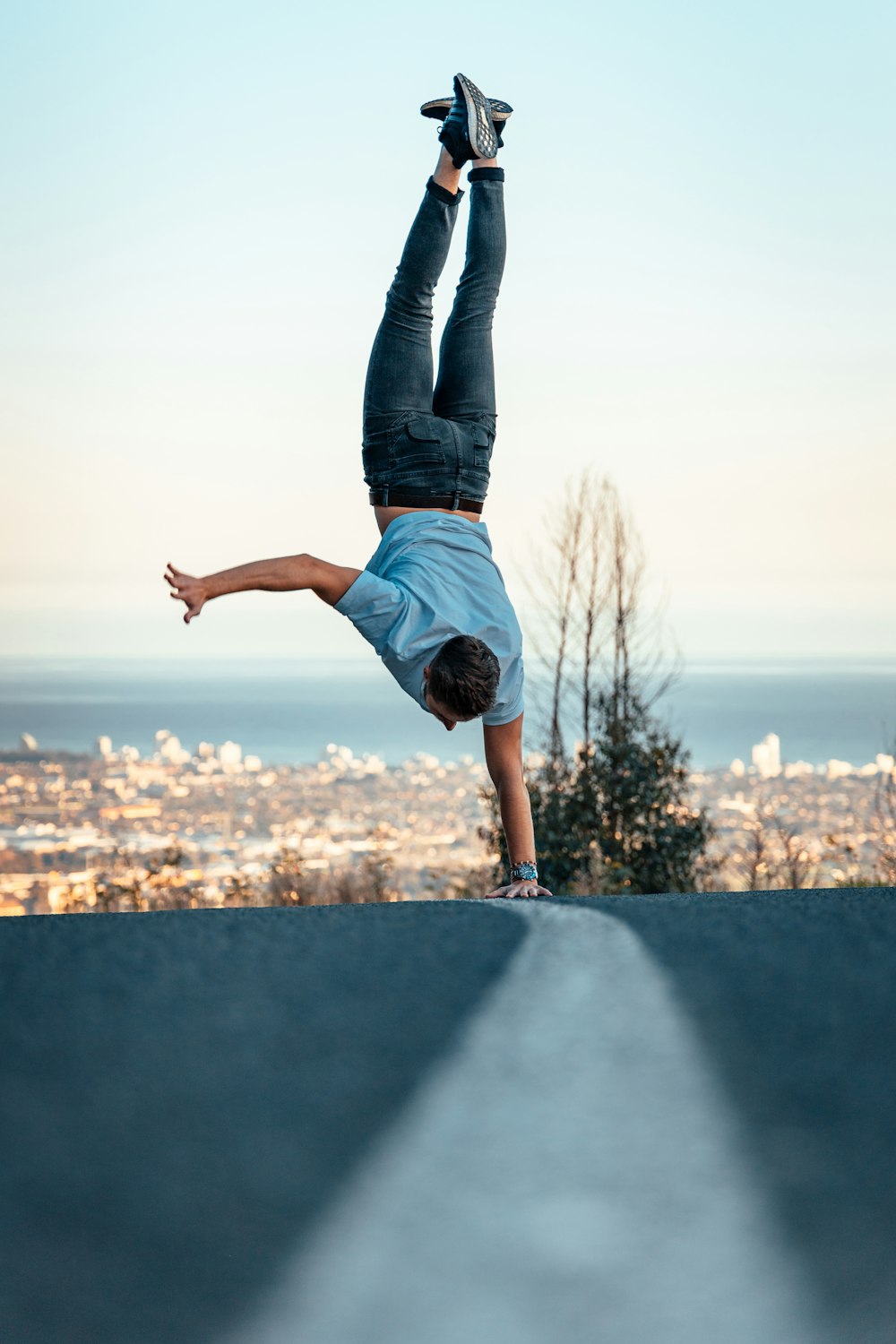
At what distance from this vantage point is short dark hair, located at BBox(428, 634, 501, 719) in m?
2.23

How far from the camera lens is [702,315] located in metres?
5.85

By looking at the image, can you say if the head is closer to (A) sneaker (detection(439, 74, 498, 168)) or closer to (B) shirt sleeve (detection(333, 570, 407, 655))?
(B) shirt sleeve (detection(333, 570, 407, 655))

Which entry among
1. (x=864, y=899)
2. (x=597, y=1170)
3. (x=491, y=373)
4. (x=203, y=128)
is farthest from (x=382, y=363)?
(x=203, y=128)

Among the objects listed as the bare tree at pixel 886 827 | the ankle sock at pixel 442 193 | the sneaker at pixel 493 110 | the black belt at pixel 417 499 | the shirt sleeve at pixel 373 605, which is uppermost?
the sneaker at pixel 493 110

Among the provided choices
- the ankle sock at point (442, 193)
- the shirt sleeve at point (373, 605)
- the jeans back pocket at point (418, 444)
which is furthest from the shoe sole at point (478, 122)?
the shirt sleeve at point (373, 605)

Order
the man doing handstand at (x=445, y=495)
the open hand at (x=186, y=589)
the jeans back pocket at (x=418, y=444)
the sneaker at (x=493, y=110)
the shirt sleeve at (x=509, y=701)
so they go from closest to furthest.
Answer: the open hand at (x=186, y=589) → the man doing handstand at (x=445, y=495) → the shirt sleeve at (x=509, y=701) → the jeans back pocket at (x=418, y=444) → the sneaker at (x=493, y=110)

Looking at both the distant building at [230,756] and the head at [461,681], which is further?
the distant building at [230,756]

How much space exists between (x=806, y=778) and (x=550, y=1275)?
502 centimetres

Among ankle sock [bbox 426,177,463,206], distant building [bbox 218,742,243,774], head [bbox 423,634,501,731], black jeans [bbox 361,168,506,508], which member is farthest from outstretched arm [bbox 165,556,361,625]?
distant building [bbox 218,742,243,774]

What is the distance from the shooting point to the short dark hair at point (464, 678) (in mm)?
2232

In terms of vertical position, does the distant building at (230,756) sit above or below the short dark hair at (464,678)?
below

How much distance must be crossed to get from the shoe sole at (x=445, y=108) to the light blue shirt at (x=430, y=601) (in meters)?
1.10

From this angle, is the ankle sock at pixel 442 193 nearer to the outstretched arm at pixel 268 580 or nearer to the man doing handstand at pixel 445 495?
the man doing handstand at pixel 445 495

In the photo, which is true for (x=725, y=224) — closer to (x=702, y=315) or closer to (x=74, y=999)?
(x=702, y=315)
